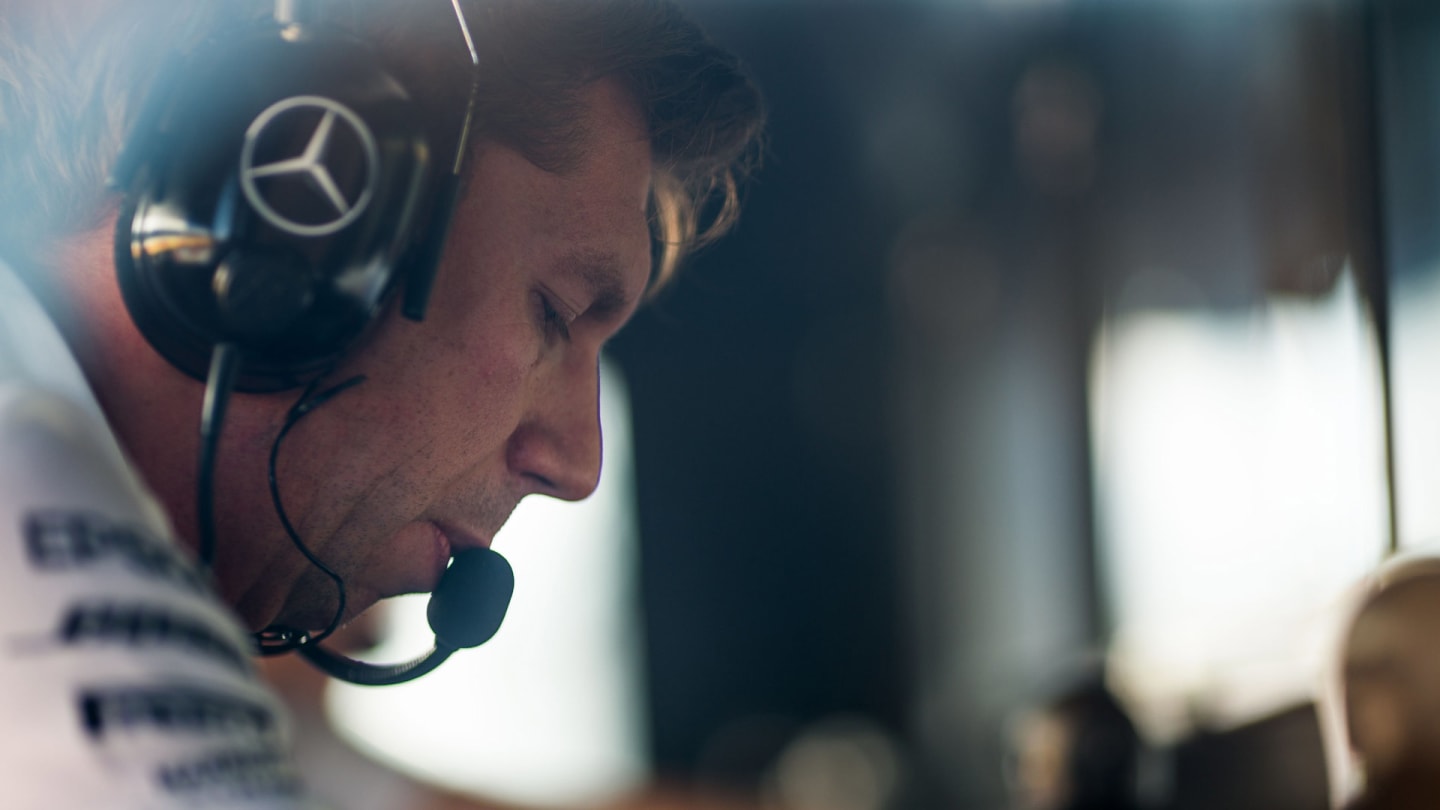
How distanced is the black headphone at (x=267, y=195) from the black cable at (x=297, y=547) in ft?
0.09

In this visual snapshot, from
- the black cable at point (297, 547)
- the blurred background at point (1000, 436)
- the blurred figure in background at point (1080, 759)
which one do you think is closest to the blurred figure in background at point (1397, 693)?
the blurred background at point (1000, 436)

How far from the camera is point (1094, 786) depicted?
3.42ft

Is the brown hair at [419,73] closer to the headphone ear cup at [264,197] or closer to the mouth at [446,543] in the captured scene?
the headphone ear cup at [264,197]

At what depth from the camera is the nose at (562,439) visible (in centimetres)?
50

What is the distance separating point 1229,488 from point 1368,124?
601 mm

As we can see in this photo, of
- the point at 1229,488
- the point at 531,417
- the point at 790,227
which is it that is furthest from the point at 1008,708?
the point at 531,417

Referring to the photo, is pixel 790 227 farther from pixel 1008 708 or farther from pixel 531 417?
pixel 1008 708

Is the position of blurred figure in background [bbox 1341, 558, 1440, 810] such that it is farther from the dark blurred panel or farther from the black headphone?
the dark blurred panel

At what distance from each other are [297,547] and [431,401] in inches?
3.2

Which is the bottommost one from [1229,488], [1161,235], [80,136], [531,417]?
[1229,488]

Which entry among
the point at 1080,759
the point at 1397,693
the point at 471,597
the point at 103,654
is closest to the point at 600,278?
the point at 471,597

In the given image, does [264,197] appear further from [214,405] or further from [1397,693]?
[1397,693]

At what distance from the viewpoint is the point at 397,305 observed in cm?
44

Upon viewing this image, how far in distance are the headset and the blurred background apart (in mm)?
166
